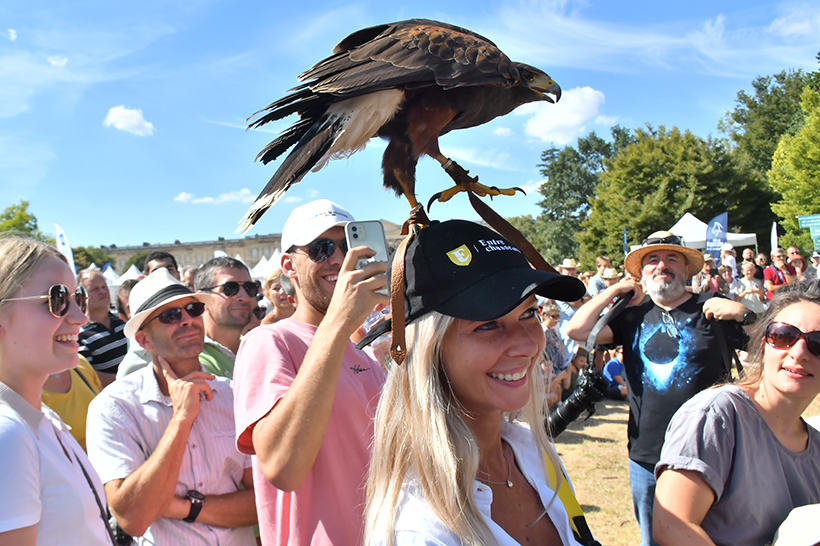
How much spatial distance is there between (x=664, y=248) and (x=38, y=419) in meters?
4.08

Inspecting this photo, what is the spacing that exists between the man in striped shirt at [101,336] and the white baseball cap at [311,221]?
120 inches

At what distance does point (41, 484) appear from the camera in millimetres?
1444

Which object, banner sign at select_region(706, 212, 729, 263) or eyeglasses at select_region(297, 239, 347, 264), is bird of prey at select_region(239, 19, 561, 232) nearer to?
eyeglasses at select_region(297, 239, 347, 264)

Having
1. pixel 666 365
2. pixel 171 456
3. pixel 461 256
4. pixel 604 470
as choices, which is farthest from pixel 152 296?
pixel 604 470

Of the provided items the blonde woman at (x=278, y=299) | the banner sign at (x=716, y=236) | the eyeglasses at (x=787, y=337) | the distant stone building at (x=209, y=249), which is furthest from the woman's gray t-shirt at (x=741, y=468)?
the distant stone building at (x=209, y=249)

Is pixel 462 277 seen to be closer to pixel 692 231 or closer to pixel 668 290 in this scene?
pixel 668 290

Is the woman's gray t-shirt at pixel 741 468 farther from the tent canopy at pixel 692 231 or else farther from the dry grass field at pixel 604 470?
the tent canopy at pixel 692 231

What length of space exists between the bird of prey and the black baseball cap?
29 centimetres

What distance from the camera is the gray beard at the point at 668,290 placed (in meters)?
3.74

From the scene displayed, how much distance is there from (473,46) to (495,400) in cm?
103

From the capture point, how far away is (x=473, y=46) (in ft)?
4.91

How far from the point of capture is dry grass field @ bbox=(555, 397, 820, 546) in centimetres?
450

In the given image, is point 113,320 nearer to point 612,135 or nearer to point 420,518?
point 420,518

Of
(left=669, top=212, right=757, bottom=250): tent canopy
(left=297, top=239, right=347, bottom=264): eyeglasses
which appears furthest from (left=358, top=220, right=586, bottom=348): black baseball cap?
(left=669, top=212, right=757, bottom=250): tent canopy
